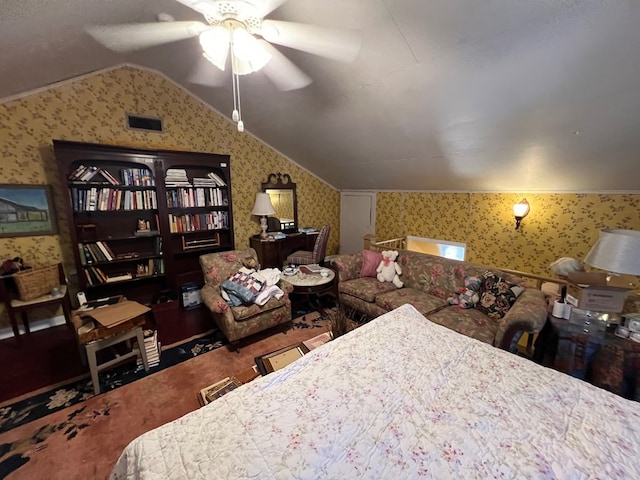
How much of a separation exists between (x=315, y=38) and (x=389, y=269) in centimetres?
234

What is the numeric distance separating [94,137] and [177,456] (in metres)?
3.38

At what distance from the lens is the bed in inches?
33.3

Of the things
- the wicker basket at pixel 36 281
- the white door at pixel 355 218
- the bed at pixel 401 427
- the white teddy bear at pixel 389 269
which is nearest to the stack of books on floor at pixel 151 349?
the wicker basket at pixel 36 281

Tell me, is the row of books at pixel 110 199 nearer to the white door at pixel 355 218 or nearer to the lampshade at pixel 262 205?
the lampshade at pixel 262 205

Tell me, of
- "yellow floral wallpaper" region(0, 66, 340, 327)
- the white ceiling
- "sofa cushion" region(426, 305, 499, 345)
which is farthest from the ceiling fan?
"sofa cushion" region(426, 305, 499, 345)

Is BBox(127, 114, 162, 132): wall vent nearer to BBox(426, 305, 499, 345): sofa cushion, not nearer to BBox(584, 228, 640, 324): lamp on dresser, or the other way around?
BBox(426, 305, 499, 345): sofa cushion

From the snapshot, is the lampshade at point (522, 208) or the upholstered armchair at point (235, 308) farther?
the lampshade at point (522, 208)

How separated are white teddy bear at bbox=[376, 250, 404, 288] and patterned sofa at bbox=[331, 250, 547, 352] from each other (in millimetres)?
54

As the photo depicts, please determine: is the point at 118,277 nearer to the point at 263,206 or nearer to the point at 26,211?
the point at 26,211

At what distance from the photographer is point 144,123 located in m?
3.14

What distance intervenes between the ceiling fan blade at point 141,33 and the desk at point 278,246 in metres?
2.51

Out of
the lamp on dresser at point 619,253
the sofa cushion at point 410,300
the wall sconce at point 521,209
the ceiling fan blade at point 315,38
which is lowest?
the sofa cushion at point 410,300

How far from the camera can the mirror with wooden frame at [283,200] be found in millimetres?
4258

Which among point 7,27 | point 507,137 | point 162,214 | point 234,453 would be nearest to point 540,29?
point 507,137
